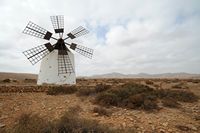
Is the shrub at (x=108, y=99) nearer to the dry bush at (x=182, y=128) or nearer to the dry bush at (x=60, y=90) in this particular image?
the dry bush at (x=60, y=90)

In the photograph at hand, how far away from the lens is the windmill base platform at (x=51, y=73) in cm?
1952

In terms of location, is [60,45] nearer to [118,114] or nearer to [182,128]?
[118,114]

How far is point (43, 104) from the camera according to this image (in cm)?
998

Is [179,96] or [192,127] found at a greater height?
[179,96]

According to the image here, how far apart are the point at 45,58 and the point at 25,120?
45.5ft

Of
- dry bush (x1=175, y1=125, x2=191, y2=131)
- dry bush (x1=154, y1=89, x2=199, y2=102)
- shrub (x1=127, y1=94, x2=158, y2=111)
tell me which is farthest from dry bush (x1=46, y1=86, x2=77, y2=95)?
dry bush (x1=175, y1=125, x2=191, y2=131)

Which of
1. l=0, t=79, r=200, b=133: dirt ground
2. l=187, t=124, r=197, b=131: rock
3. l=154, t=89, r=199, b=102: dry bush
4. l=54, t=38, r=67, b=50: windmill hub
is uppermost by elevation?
l=54, t=38, r=67, b=50: windmill hub

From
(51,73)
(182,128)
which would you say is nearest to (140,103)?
(182,128)

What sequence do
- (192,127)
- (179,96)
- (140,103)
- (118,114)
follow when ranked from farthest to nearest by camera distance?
(179,96) → (140,103) → (118,114) → (192,127)

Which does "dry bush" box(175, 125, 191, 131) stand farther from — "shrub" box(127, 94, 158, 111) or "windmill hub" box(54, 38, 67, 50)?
"windmill hub" box(54, 38, 67, 50)

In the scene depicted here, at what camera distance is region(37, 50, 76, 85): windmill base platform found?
64.0ft

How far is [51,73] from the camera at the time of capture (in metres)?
19.5

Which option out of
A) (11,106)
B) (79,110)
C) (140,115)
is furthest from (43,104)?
(140,115)

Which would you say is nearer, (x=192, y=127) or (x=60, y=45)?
(x=192, y=127)
